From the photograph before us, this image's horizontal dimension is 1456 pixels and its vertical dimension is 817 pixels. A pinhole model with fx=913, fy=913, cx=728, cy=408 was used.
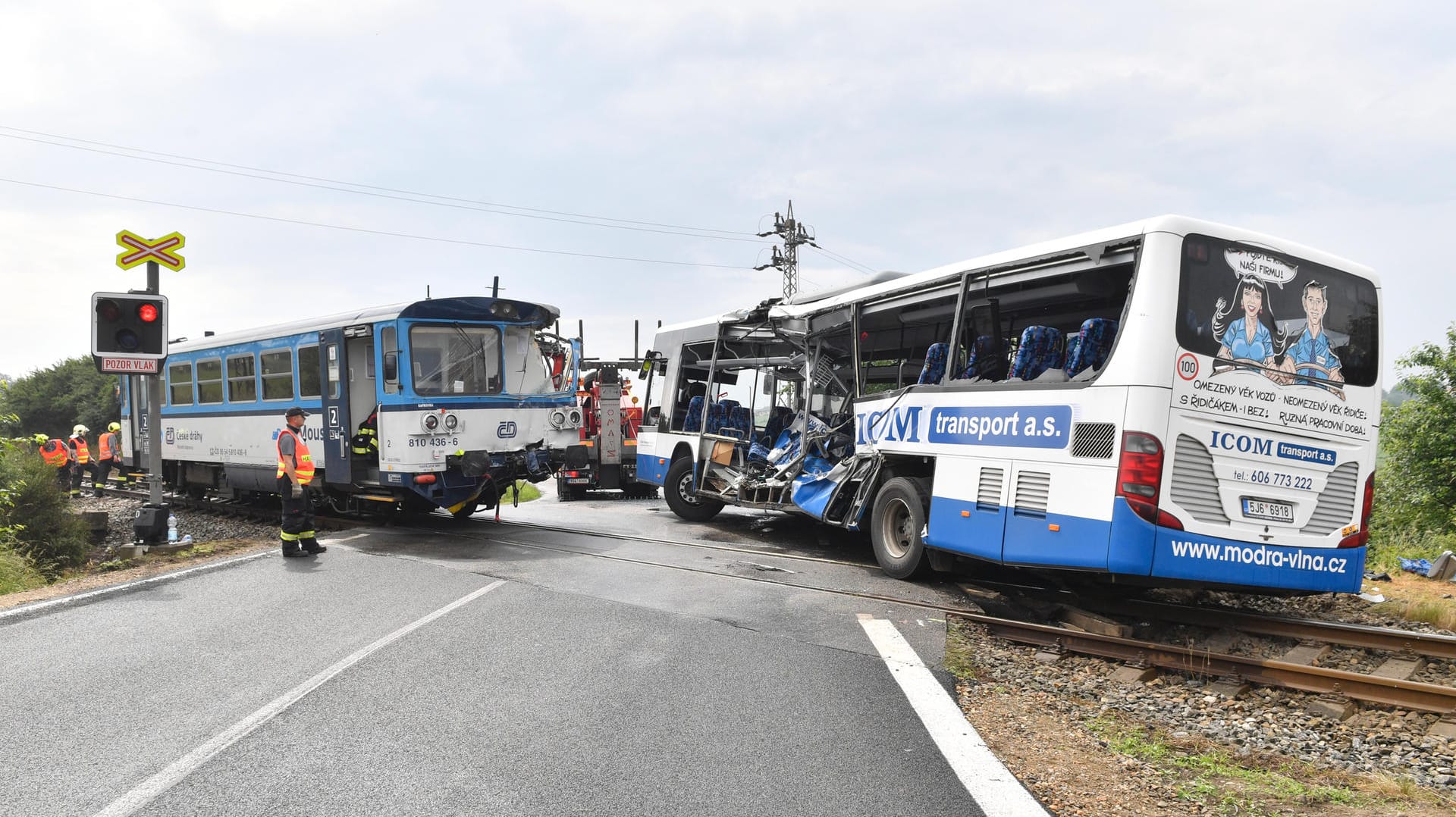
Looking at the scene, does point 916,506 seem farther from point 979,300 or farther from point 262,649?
point 262,649

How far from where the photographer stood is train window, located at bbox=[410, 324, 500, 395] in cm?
1145

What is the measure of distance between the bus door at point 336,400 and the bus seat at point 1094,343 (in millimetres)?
9271

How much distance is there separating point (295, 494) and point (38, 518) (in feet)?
18.9

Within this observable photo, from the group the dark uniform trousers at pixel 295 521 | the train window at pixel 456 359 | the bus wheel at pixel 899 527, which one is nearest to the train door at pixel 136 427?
the train window at pixel 456 359

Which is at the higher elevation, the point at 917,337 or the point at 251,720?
the point at 917,337

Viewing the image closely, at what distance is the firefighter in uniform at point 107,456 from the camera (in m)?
21.6

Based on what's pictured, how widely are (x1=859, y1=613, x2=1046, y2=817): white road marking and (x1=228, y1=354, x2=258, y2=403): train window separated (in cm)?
1148

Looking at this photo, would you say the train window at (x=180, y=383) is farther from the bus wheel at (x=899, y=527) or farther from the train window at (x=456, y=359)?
the bus wheel at (x=899, y=527)

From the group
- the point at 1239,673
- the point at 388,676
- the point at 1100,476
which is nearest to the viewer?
the point at 388,676

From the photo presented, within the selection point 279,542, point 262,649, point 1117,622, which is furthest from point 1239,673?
point 279,542

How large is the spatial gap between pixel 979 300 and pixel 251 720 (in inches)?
249

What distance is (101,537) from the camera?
14.6 metres

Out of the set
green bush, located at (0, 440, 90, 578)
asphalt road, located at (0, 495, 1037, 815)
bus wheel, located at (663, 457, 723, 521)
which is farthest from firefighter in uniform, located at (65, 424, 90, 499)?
asphalt road, located at (0, 495, 1037, 815)

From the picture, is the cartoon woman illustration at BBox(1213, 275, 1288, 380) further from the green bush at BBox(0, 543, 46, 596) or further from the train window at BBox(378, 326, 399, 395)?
the green bush at BBox(0, 543, 46, 596)
